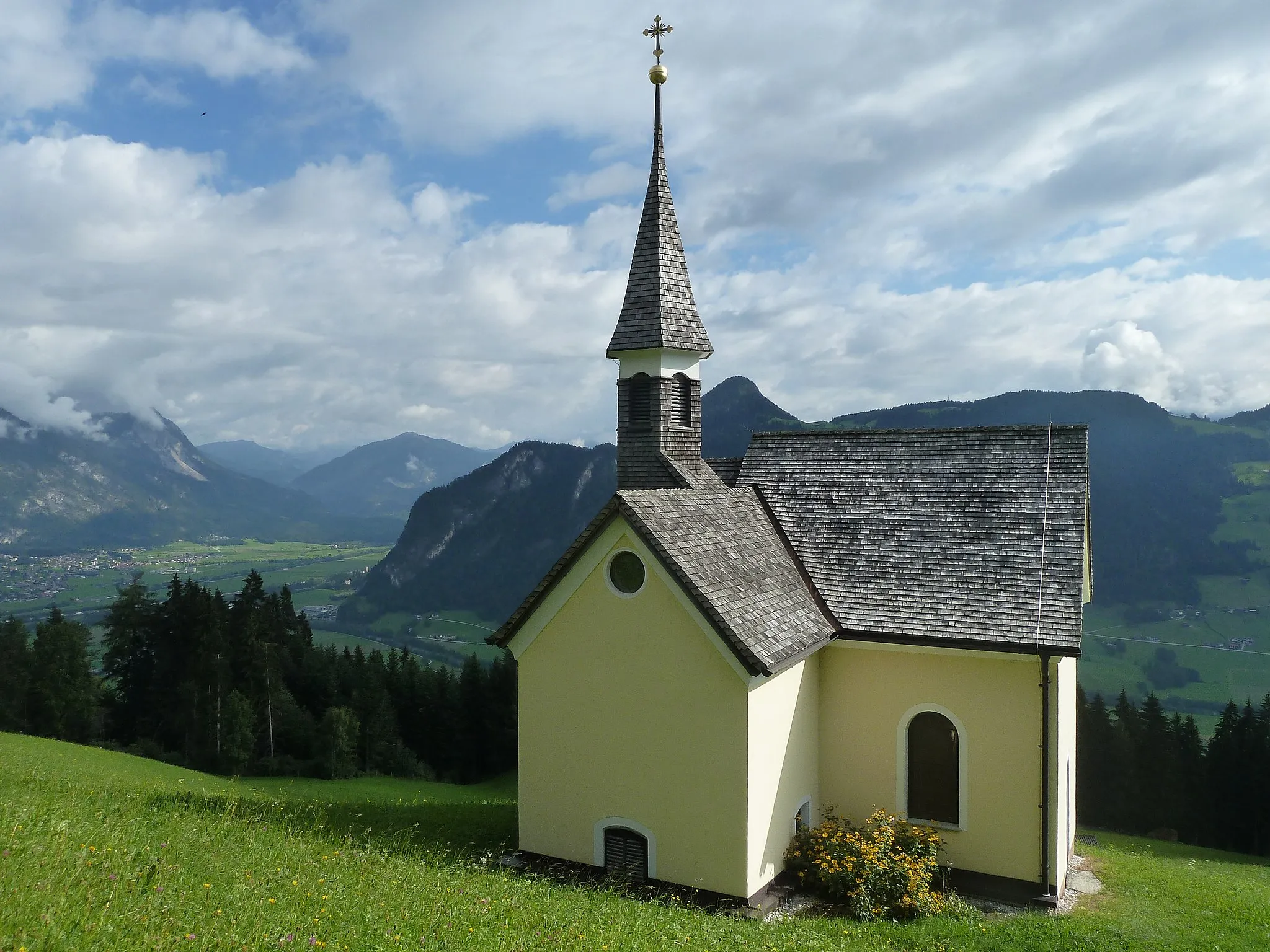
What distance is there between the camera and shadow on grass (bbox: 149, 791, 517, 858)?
14.1 m

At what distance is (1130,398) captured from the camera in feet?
589

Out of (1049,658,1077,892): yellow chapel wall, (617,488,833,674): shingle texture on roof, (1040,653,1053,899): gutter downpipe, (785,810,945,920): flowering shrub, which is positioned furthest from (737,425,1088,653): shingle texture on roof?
(785,810,945,920): flowering shrub

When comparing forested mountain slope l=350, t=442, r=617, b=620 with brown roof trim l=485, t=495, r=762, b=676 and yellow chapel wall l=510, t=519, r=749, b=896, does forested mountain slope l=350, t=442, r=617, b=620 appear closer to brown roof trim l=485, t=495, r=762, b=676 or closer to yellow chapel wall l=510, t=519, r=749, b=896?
yellow chapel wall l=510, t=519, r=749, b=896

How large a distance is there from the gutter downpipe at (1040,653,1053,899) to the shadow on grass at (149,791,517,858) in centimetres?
993

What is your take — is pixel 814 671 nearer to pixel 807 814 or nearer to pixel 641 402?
pixel 807 814

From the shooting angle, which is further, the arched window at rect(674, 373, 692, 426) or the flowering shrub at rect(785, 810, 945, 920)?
the arched window at rect(674, 373, 692, 426)

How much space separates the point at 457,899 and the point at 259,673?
1674 inches

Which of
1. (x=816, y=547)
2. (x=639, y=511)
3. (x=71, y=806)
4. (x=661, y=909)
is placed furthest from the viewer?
(x=816, y=547)

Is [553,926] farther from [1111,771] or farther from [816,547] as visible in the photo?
[1111,771]

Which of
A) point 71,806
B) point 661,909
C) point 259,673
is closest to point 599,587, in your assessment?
point 661,909

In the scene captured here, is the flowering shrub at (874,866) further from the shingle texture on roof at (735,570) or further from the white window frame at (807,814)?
the shingle texture on roof at (735,570)

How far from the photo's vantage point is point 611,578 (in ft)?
46.6

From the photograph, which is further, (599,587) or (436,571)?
(436,571)

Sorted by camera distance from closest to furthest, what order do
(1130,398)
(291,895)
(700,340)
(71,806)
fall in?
(291,895)
(71,806)
(700,340)
(1130,398)
